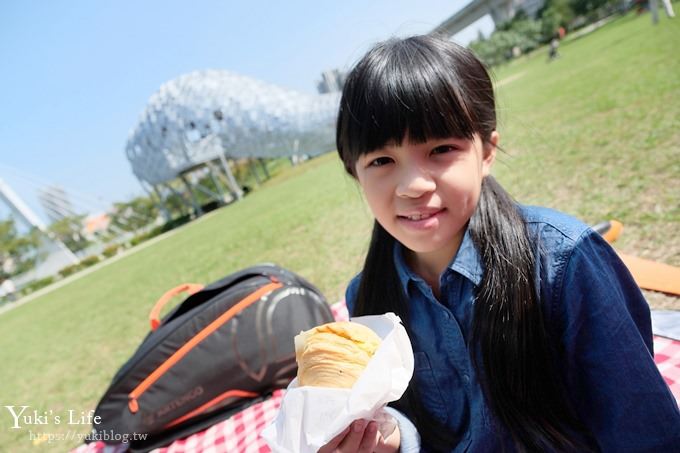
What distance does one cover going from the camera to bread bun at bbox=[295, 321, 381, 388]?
1150 mm

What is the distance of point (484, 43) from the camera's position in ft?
157

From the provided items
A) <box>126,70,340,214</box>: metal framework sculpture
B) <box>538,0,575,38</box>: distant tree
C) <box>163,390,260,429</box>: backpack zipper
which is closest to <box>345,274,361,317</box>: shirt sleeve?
<box>163,390,260,429</box>: backpack zipper

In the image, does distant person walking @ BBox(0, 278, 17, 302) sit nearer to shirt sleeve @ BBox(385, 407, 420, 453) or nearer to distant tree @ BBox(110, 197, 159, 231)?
distant tree @ BBox(110, 197, 159, 231)

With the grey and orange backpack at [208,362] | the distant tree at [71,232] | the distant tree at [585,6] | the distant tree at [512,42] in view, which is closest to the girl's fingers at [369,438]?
the grey and orange backpack at [208,362]

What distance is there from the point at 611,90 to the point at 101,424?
A: 10506 mm

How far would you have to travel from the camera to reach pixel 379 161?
1.29m

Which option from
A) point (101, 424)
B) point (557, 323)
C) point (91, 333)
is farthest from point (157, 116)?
point (557, 323)

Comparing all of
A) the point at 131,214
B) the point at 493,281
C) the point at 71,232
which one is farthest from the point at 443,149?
the point at 71,232

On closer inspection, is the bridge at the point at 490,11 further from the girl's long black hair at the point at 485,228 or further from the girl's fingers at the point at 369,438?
the girl's fingers at the point at 369,438

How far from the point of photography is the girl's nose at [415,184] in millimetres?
1153

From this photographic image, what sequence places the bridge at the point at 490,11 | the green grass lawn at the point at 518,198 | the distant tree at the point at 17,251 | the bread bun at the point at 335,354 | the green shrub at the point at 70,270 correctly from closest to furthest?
the bread bun at the point at 335,354 < the green grass lawn at the point at 518,198 < the green shrub at the point at 70,270 < the distant tree at the point at 17,251 < the bridge at the point at 490,11

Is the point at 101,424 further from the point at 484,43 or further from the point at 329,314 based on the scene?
the point at 484,43

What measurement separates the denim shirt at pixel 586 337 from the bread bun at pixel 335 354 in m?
0.31

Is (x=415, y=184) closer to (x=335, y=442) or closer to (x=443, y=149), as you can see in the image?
(x=443, y=149)
